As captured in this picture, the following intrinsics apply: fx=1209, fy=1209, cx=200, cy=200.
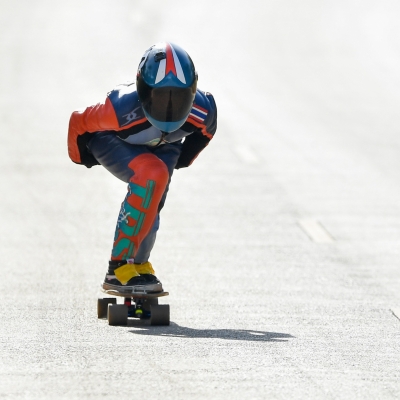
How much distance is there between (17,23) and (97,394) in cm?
2799

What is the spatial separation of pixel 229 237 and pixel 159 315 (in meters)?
3.99

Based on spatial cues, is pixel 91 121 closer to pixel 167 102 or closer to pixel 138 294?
pixel 167 102

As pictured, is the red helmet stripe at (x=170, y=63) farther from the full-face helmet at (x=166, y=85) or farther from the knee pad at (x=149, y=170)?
the knee pad at (x=149, y=170)

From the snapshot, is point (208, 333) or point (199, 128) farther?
point (199, 128)

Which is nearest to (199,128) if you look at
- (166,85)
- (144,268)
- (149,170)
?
(149,170)

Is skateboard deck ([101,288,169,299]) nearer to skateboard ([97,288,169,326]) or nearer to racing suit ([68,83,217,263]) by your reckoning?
skateboard ([97,288,169,326])

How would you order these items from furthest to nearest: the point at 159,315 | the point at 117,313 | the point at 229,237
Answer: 1. the point at 229,237
2. the point at 159,315
3. the point at 117,313

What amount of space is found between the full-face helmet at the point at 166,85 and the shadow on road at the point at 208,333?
1185mm

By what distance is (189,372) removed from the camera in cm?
575

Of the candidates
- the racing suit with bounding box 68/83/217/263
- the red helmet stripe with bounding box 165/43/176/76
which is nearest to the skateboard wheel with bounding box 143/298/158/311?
the racing suit with bounding box 68/83/217/263

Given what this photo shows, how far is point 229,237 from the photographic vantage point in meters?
11.1

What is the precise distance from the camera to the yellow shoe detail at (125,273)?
24.1 feet

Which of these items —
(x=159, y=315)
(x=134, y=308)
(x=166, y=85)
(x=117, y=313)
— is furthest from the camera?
(x=134, y=308)

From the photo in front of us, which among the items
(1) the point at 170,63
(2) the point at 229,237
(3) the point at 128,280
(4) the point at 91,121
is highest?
(1) the point at 170,63
